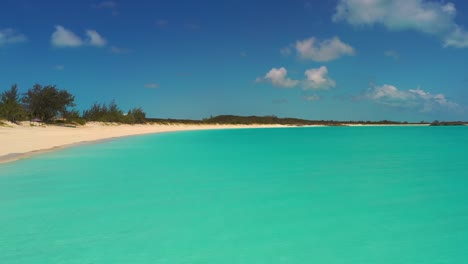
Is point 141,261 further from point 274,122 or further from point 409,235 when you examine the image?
point 274,122

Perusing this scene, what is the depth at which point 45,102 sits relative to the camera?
37.5 m

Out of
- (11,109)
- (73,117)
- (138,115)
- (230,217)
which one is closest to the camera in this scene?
(230,217)

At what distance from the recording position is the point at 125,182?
28.9 feet

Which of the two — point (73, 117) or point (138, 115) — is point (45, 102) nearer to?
point (73, 117)

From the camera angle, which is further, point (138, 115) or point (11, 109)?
point (138, 115)

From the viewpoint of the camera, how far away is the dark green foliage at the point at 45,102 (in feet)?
122

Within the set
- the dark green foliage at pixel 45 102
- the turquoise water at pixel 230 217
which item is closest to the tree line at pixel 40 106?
the dark green foliage at pixel 45 102

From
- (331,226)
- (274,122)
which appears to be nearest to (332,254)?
(331,226)

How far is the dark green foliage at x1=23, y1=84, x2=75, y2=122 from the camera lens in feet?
122

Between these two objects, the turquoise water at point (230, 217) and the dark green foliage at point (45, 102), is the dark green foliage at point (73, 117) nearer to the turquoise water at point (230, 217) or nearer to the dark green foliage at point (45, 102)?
the dark green foliage at point (45, 102)

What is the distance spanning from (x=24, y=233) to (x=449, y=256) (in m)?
4.75

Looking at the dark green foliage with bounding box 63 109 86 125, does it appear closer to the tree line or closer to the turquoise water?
the tree line

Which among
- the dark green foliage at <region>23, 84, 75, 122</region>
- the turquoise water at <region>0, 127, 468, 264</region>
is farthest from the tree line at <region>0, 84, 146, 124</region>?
the turquoise water at <region>0, 127, 468, 264</region>

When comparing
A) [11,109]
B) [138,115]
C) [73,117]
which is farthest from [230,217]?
[138,115]
